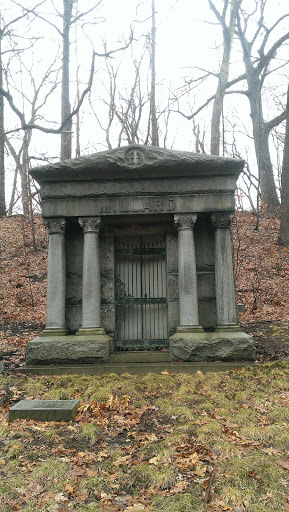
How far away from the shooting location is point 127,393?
5.73 m

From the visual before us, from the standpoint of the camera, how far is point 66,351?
7277mm

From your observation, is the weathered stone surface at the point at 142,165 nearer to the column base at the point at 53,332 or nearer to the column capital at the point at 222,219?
the column capital at the point at 222,219

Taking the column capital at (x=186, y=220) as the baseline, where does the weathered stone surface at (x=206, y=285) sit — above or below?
below

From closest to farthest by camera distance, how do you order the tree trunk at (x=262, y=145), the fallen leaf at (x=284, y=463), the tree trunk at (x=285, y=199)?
the fallen leaf at (x=284, y=463)
the tree trunk at (x=285, y=199)
the tree trunk at (x=262, y=145)

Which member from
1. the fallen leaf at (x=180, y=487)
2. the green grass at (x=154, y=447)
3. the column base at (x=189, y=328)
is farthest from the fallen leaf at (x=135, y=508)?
the column base at (x=189, y=328)

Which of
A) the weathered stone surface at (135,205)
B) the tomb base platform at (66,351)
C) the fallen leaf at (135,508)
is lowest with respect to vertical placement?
the fallen leaf at (135,508)

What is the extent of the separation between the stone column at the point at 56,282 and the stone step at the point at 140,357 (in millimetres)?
1101

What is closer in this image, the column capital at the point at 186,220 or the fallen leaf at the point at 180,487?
the fallen leaf at the point at 180,487

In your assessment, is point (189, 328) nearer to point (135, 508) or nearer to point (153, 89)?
point (135, 508)

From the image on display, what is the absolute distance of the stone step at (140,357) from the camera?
7.48 meters

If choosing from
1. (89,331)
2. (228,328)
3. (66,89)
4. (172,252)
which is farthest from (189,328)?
(66,89)

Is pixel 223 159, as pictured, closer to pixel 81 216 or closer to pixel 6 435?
pixel 81 216

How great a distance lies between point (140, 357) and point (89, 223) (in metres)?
2.75

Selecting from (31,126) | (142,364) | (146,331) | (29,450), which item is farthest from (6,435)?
(31,126)
